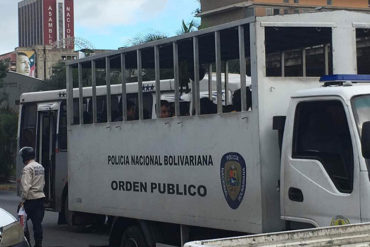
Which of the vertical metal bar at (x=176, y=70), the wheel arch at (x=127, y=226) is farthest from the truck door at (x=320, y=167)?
the wheel arch at (x=127, y=226)

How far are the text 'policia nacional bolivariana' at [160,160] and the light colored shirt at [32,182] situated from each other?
2.56 metres

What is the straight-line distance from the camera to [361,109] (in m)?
6.60

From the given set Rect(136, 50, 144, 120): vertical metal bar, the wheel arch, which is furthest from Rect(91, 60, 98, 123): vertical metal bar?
the wheel arch

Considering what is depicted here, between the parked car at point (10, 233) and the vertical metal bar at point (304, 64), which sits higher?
the vertical metal bar at point (304, 64)

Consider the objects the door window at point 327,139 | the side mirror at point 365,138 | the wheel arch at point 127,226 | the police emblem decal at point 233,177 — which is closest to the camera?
the side mirror at point 365,138

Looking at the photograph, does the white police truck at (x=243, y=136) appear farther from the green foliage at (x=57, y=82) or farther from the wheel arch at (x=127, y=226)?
the green foliage at (x=57, y=82)

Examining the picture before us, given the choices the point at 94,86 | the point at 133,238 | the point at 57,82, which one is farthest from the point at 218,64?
the point at 57,82

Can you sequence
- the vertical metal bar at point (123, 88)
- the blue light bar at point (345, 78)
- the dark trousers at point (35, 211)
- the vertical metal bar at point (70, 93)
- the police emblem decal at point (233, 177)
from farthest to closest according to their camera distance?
the dark trousers at point (35, 211) < the vertical metal bar at point (70, 93) < the vertical metal bar at point (123, 88) < the police emblem decal at point (233, 177) < the blue light bar at point (345, 78)

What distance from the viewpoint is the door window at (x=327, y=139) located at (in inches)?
261

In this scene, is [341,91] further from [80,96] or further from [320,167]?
[80,96]

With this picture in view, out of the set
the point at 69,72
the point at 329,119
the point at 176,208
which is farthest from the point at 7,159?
the point at 329,119

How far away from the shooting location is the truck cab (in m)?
6.49

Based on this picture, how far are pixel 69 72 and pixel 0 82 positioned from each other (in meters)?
35.1

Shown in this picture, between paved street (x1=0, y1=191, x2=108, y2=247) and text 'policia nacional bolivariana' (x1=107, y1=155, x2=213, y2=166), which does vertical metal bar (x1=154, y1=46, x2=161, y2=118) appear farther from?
paved street (x1=0, y1=191, x2=108, y2=247)
